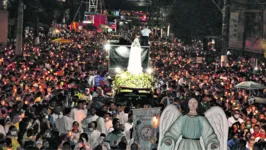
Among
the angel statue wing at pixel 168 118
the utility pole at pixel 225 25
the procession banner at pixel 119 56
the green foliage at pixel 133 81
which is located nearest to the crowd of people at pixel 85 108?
the angel statue wing at pixel 168 118

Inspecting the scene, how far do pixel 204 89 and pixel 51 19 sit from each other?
129ft

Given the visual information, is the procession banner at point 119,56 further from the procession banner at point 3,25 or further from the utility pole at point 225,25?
the utility pole at point 225,25

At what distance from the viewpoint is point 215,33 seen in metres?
51.1

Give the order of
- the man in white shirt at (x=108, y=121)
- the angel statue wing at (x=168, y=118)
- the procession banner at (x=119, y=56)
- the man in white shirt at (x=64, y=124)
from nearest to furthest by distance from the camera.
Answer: the angel statue wing at (x=168, y=118) < the man in white shirt at (x=64, y=124) < the man in white shirt at (x=108, y=121) < the procession banner at (x=119, y=56)

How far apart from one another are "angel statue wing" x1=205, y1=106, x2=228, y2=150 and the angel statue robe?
5cm

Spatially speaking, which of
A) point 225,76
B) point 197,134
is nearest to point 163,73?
point 225,76

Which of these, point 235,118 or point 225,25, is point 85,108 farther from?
point 225,25

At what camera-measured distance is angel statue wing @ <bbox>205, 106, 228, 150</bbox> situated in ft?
28.8

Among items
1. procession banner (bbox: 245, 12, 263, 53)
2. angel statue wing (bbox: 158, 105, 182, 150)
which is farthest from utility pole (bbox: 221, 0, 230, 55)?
angel statue wing (bbox: 158, 105, 182, 150)

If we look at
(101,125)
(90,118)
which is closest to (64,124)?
(90,118)

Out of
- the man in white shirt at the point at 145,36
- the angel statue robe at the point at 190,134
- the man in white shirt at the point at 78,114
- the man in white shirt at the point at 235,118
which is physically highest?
the man in white shirt at the point at 145,36

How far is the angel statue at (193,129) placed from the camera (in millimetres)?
8797

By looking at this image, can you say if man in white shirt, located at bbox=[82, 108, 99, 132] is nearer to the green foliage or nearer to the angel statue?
the angel statue

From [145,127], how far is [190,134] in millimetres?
3631
